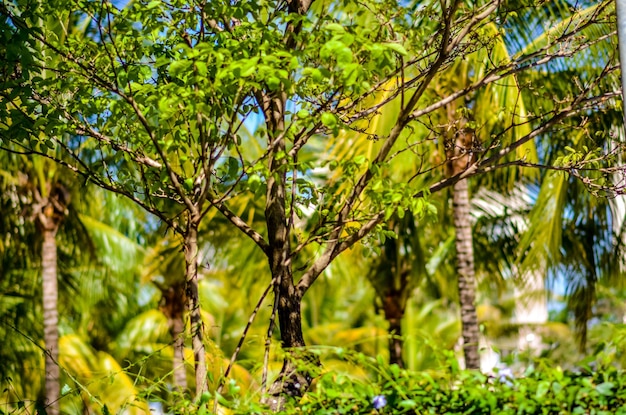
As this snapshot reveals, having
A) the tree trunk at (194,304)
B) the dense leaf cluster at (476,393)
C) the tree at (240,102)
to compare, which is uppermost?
the tree at (240,102)

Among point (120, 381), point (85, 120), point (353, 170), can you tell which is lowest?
point (120, 381)

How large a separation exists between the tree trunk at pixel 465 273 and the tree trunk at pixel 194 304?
7.65 m

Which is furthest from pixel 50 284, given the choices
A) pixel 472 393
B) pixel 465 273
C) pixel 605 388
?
pixel 605 388

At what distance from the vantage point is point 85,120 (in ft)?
16.4

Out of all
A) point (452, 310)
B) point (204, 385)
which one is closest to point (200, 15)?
point (204, 385)

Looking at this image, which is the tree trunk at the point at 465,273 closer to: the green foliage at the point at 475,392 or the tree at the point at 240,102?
the tree at the point at 240,102

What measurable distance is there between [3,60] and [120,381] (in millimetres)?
13384

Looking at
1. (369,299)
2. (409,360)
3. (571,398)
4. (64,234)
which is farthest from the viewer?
(369,299)

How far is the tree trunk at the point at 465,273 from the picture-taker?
39.7 feet

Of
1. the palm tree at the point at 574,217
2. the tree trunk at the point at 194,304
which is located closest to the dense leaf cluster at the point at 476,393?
the tree trunk at the point at 194,304

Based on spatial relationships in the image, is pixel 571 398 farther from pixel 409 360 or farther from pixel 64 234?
pixel 409 360

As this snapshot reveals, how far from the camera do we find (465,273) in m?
12.4

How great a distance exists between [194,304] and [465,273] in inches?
317

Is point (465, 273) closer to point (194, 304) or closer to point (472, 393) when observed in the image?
point (194, 304)
